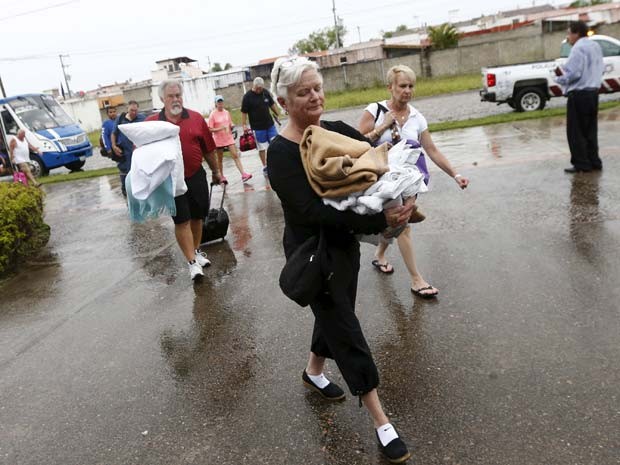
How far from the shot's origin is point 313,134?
237 cm

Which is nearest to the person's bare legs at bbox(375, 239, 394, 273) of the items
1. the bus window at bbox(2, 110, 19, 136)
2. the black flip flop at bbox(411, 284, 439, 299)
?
the black flip flop at bbox(411, 284, 439, 299)

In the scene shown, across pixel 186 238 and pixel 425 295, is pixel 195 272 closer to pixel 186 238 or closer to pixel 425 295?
pixel 186 238

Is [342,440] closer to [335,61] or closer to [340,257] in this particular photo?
[340,257]

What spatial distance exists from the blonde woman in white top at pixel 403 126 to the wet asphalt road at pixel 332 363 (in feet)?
0.73

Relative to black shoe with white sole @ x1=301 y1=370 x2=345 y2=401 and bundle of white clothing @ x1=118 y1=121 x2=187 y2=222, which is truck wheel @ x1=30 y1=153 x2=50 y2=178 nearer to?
bundle of white clothing @ x1=118 y1=121 x2=187 y2=222

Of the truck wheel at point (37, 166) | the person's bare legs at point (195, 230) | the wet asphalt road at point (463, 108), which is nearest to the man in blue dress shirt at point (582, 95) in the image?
the person's bare legs at point (195, 230)

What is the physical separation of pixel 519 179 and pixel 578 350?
14.8 ft

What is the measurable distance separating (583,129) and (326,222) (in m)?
6.12

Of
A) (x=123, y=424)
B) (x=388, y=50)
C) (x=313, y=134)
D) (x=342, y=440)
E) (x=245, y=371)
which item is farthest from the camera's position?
(x=388, y=50)

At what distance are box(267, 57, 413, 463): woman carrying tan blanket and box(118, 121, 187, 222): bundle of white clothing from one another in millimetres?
2410

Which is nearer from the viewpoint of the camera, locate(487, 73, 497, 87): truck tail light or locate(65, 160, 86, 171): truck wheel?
locate(487, 73, 497, 87): truck tail light

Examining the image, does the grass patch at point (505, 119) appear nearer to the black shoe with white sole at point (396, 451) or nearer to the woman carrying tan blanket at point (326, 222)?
the woman carrying tan blanket at point (326, 222)

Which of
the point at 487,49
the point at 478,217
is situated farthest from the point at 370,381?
the point at 487,49

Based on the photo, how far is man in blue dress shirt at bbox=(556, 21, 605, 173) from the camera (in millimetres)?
6984
